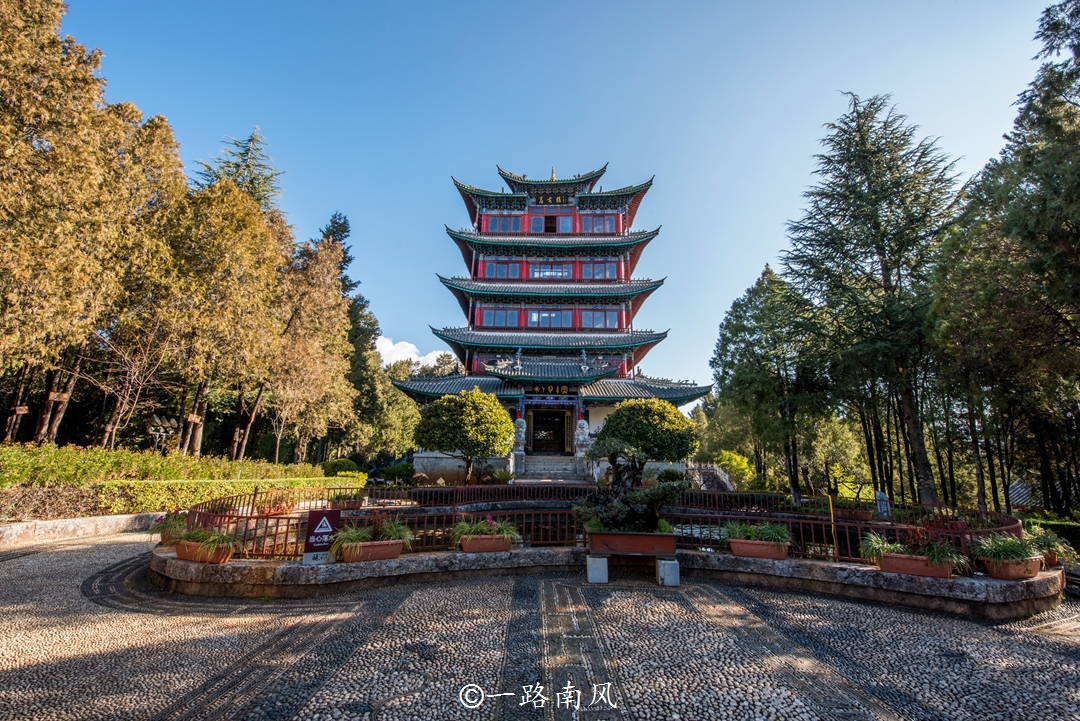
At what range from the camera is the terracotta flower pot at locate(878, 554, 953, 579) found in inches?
254

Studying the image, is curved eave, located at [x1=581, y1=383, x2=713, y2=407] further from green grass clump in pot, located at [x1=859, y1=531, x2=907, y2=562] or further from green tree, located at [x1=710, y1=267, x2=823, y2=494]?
green grass clump in pot, located at [x1=859, y1=531, x2=907, y2=562]

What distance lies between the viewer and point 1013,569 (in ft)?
21.0

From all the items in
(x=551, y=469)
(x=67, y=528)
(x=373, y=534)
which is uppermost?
(x=551, y=469)

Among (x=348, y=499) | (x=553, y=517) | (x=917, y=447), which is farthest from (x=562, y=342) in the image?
(x=917, y=447)

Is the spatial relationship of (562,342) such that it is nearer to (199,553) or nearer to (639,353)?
(639,353)

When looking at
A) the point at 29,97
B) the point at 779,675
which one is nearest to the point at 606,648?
the point at 779,675

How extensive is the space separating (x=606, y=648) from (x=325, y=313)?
69.8 feet

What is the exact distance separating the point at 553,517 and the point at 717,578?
6602 mm

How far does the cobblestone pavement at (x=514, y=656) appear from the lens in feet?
12.5

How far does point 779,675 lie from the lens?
4418 mm

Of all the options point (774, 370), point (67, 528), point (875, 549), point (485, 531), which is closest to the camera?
point (875, 549)

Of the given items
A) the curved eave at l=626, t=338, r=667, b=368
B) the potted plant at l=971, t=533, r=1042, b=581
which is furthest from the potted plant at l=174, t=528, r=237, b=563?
the curved eave at l=626, t=338, r=667, b=368

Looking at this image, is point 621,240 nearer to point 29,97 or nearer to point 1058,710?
point 29,97

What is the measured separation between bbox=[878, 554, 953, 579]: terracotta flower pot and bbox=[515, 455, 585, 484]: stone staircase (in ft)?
44.3
